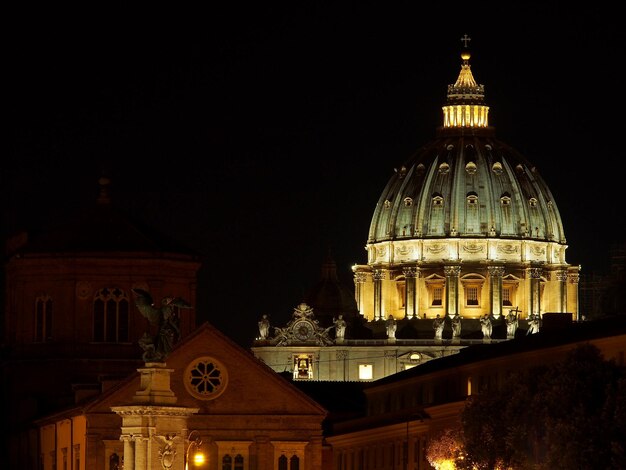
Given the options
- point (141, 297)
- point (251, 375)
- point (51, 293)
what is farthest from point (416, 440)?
point (141, 297)

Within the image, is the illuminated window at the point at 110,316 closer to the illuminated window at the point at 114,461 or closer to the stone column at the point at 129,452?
the illuminated window at the point at 114,461

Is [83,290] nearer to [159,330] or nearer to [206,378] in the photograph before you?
[206,378]

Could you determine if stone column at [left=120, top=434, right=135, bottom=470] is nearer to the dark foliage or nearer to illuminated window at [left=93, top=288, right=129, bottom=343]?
the dark foliage

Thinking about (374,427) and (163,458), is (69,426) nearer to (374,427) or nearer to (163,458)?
(374,427)

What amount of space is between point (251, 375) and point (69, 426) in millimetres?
8552

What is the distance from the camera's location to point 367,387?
16525cm

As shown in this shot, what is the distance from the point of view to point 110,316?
161000 millimetres

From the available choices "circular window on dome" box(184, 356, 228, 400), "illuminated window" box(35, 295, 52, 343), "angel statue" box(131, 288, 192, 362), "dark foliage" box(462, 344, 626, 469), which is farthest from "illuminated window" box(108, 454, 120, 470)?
"angel statue" box(131, 288, 192, 362)

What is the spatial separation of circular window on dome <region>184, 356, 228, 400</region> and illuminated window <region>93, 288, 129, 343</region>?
6554 millimetres

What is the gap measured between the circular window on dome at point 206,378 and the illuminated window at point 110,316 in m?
6.55

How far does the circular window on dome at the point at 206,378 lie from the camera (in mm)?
153250

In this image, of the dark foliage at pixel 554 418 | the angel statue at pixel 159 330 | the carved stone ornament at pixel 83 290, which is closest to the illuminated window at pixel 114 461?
the carved stone ornament at pixel 83 290

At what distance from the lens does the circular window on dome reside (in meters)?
153

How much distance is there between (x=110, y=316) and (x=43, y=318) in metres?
3.33
